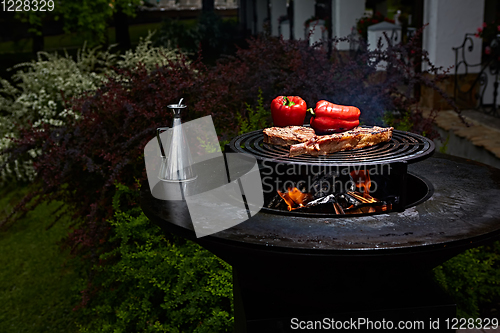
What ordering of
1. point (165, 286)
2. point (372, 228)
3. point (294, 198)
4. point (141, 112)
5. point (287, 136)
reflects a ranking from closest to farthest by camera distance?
point (372, 228) < point (287, 136) < point (294, 198) < point (165, 286) < point (141, 112)

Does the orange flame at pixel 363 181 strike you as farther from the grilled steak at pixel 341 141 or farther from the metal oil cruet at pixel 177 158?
the metal oil cruet at pixel 177 158

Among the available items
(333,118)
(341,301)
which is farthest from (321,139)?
(341,301)

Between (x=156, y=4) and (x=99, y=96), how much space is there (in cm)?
1263

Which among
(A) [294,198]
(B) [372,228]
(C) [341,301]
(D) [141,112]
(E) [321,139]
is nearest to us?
(B) [372,228]

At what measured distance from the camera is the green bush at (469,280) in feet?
10.5

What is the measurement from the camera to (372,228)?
1.78m

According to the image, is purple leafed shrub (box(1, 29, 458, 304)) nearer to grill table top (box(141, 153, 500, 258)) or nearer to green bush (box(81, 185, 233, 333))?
green bush (box(81, 185, 233, 333))

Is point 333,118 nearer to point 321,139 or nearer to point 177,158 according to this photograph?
point 321,139

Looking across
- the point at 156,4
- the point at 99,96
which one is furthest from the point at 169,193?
the point at 156,4

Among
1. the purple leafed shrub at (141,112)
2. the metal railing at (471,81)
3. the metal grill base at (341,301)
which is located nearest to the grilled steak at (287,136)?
the metal grill base at (341,301)

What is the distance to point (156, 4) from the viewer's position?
51.2 ft

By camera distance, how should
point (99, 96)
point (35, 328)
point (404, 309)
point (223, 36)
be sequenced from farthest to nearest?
point (223, 36), point (99, 96), point (35, 328), point (404, 309)

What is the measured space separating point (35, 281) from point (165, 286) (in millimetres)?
1848

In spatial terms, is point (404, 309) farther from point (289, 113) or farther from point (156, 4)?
point (156, 4)
